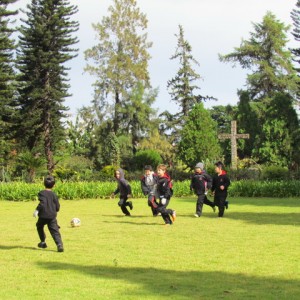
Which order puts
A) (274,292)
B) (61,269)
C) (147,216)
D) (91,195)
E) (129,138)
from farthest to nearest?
(129,138) < (91,195) < (147,216) < (61,269) < (274,292)

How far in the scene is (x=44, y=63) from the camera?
40969mm

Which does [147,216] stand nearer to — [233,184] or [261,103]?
[233,184]

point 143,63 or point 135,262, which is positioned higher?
point 143,63

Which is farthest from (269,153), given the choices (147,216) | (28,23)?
(147,216)

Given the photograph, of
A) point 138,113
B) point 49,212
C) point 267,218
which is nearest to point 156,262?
point 49,212

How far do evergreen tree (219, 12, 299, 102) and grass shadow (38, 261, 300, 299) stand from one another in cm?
4040

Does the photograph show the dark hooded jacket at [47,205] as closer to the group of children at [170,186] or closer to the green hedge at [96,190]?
the group of children at [170,186]

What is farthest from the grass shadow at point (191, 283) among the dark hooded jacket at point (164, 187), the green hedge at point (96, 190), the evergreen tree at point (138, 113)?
the evergreen tree at point (138, 113)

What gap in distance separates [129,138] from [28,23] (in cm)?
1328

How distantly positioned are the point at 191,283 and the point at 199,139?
35806 mm

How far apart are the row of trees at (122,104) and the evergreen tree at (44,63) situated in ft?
0.24

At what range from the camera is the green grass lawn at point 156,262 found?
6.80 m

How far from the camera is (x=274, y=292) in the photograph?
21.9 ft

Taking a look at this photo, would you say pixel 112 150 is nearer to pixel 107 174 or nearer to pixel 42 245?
pixel 107 174
